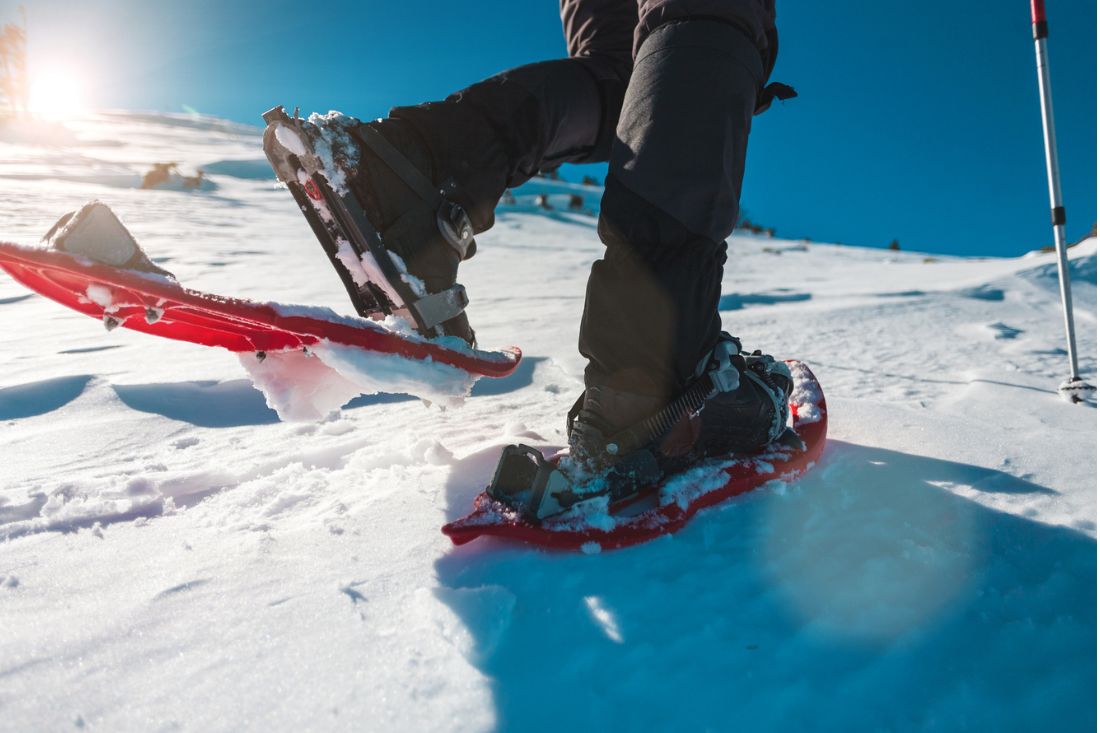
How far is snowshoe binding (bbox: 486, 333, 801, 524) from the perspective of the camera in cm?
100

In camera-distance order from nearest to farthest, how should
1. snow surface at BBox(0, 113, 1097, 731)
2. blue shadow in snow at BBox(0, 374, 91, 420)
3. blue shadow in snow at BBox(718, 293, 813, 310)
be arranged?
snow surface at BBox(0, 113, 1097, 731), blue shadow in snow at BBox(0, 374, 91, 420), blue shadow in snow at BBox(718, 293, 813, 310)

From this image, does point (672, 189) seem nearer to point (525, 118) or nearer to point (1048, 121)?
point (525, 118)

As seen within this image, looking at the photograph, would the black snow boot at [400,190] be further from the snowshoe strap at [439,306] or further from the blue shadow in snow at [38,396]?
the blue shadow in snow at [38,396]

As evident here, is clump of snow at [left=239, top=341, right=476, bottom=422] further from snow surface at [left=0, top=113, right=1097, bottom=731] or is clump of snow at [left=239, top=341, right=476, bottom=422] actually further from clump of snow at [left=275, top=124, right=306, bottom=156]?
clump of snow at [left=275, top=124, right=306, bottom=156]

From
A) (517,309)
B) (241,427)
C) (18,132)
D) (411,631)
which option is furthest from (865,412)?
(18,132)

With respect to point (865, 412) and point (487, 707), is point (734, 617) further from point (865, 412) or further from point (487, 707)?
point (865, 412)

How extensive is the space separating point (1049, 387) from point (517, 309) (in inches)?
82.4

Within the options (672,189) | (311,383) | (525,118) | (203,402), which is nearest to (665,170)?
(672,189)

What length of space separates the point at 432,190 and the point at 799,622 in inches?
33.7

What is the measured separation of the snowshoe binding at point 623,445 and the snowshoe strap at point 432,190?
1.19 feet

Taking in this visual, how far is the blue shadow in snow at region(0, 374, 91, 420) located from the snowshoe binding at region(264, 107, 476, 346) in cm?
88

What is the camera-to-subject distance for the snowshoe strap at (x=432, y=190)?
Answer: 1.05 meters

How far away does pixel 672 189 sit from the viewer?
94 centimetres

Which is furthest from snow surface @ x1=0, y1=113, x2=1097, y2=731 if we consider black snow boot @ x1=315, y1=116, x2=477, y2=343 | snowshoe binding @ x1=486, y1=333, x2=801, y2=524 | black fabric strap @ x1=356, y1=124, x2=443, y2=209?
black fabric strap @ x1=356, y1=124, x2=443, y2=209
